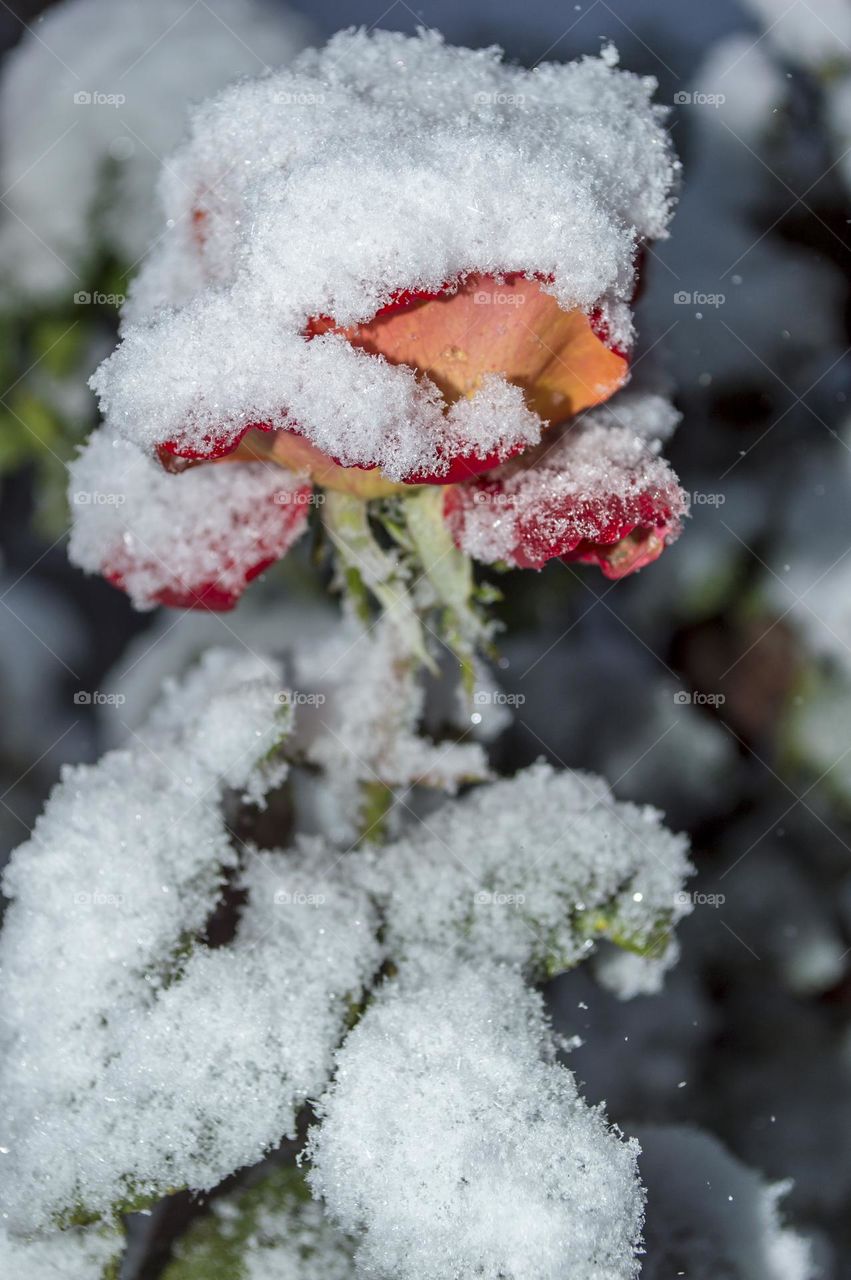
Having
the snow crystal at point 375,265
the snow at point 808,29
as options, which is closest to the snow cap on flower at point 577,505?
the snow crystal at point 375,265

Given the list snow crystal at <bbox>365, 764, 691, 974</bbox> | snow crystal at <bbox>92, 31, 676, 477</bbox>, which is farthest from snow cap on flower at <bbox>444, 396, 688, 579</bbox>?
snow crystal at <bbox>365, 764, 691, 974</bbox>

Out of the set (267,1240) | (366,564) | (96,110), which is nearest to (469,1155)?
(267,1240)

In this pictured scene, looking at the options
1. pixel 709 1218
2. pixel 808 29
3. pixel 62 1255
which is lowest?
pixel 62 1255

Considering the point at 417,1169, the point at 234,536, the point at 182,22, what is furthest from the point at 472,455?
the point at 182,22

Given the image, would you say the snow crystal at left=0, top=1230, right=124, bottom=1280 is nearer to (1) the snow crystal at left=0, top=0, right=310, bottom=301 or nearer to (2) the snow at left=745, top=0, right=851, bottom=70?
(1) the snow crystal at left=0, top=0, right=310, bottom=301

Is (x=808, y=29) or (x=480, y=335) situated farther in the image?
(x=808, y=29)

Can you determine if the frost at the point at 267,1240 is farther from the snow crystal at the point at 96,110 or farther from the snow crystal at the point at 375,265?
the snow crystal at the point at 96,110

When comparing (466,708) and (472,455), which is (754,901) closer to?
(466,708)

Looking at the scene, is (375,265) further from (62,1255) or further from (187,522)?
(62,1255)
